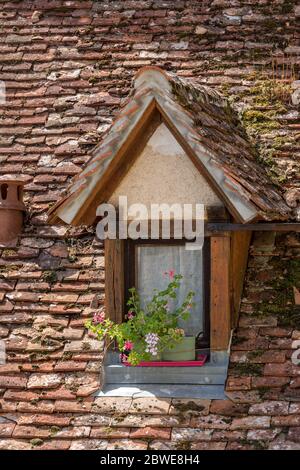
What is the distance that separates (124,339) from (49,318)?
0.66m

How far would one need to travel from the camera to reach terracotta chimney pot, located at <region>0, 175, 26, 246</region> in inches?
332

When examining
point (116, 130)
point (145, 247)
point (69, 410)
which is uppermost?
point (116, 130)

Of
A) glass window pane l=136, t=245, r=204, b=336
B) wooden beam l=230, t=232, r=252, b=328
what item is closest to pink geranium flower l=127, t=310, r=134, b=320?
glass window pane l=136, t=245, r=204, b=336

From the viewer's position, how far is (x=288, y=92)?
9.19 m

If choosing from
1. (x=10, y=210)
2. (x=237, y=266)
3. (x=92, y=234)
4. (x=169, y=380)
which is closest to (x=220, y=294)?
(x=237, y=266)

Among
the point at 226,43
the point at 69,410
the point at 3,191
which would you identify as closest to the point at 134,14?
the point at 226,43

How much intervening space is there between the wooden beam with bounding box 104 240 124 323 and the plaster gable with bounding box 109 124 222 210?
343 millimetres

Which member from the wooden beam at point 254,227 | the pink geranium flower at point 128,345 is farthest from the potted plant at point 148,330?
the wooden beam at point 254,227

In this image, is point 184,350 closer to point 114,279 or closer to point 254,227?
point 114,279

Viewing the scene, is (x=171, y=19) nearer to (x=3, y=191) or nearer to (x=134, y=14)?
(x=134, y=14)

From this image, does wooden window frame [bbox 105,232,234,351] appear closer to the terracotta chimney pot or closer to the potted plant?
the potted plant

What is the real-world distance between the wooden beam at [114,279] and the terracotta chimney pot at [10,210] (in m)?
0.97

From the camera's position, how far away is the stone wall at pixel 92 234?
281 inches

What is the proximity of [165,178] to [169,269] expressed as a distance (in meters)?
0.65
